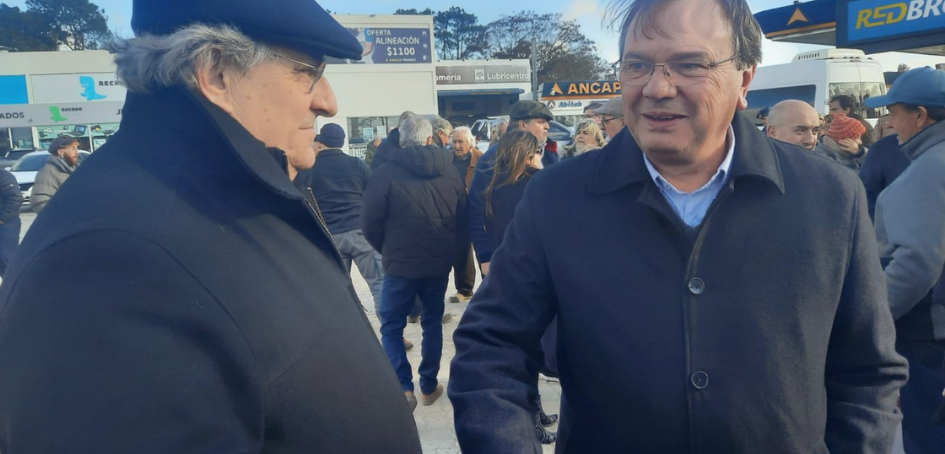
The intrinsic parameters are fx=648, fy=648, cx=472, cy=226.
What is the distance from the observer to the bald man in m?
4.12

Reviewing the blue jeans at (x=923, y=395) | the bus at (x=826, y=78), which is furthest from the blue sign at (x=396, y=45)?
the blue jeans at (x=923, y=395)

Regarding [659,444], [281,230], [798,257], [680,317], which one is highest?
[281,230]

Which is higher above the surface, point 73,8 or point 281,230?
point 73,8

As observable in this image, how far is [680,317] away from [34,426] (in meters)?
1.21

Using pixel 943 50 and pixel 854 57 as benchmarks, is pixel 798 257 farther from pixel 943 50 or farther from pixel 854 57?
pixel 854 57

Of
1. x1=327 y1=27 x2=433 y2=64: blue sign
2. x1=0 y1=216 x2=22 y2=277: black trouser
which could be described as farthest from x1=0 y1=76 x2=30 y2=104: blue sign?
x1=0 y1=216 x2=22 y2=277: black trouser

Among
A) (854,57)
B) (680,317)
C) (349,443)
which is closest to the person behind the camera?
(349,443)

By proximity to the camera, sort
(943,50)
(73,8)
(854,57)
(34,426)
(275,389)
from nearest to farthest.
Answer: (34,426)
(275,389)
(943,50)
(854,57)
(73,8)

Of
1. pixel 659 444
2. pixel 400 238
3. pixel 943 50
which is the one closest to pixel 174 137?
pixel 659 444

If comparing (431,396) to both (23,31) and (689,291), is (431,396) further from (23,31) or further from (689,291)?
(23,31)

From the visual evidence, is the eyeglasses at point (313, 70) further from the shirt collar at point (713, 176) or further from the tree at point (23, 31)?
the tree at point (23, 31)

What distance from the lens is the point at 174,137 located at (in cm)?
112

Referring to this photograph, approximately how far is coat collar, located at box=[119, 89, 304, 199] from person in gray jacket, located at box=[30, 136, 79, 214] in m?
6.52

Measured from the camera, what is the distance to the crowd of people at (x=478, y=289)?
2.96ft
